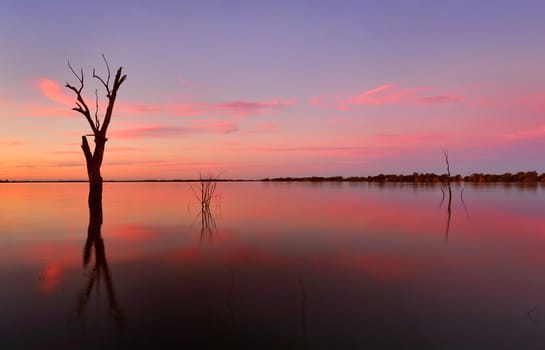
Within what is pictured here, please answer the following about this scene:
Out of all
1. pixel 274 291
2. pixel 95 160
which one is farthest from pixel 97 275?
pixel 95 160

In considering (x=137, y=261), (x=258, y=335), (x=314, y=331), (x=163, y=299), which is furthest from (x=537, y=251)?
(x=137, y=261)

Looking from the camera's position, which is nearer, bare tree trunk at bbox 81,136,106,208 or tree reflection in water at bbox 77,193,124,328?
tree reflection in water at bbox 77,193,124,328

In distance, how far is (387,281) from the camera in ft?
26.7

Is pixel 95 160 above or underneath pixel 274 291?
above

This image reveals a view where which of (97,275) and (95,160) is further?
(95,160)

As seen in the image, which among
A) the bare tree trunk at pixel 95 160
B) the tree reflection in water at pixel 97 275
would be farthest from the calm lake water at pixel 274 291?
the bare tree trunk at pixel 95 160

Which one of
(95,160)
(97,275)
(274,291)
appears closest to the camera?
(274,291)

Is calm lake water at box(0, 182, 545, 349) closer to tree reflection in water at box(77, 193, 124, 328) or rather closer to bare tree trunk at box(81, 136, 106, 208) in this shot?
tree reflection in water at box(77, 193, 124, 328)

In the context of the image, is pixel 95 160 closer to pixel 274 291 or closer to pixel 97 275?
pixel 97 275

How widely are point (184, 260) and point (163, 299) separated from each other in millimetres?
3451

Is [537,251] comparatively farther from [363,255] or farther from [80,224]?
[80,224]

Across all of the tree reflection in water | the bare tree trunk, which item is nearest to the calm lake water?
the tree reflection in water

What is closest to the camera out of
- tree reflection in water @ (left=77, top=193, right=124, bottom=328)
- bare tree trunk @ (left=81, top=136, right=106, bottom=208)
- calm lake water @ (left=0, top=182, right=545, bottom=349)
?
calm lake water @ (left=0, top=182, right=545, bottom=349)

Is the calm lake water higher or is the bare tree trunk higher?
the bare tree trunk
